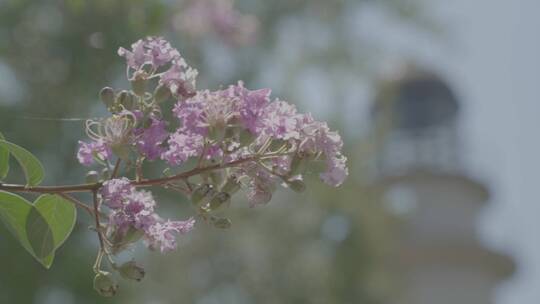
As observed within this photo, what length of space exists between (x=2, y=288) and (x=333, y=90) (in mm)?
3148

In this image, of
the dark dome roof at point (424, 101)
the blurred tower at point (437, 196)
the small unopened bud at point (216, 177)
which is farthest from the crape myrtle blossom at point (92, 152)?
the dark dome roof at point (424, 101)

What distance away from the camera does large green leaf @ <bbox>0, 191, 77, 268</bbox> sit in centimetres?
95

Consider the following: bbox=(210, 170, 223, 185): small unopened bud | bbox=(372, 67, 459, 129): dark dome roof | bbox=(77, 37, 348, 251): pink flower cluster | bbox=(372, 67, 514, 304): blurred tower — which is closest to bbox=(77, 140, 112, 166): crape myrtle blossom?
bbox=(77, 37, 348, 251): pink flower cluster

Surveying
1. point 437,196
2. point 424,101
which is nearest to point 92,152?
point 437,196

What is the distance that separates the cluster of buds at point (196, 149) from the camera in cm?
94

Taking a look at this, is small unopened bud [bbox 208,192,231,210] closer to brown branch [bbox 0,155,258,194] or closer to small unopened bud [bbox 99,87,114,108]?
brown branch [bbox 0,155,258,194]

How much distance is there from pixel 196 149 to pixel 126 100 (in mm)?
A: 84

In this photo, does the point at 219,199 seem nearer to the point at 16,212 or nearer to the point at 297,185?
the point at 297,185

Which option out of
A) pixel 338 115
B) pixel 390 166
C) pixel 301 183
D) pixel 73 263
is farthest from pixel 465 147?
pixel 301 183

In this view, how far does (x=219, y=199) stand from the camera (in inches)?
37.7

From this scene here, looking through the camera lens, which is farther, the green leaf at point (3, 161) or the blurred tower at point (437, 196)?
the blurred tower at point (437, 196)

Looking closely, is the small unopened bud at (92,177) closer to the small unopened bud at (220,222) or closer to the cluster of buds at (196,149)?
the cluster of buds at (196,149)

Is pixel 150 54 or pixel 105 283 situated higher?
pixel 150 54

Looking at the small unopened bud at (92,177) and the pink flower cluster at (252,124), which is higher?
the pink flower cluster at (252,124)
